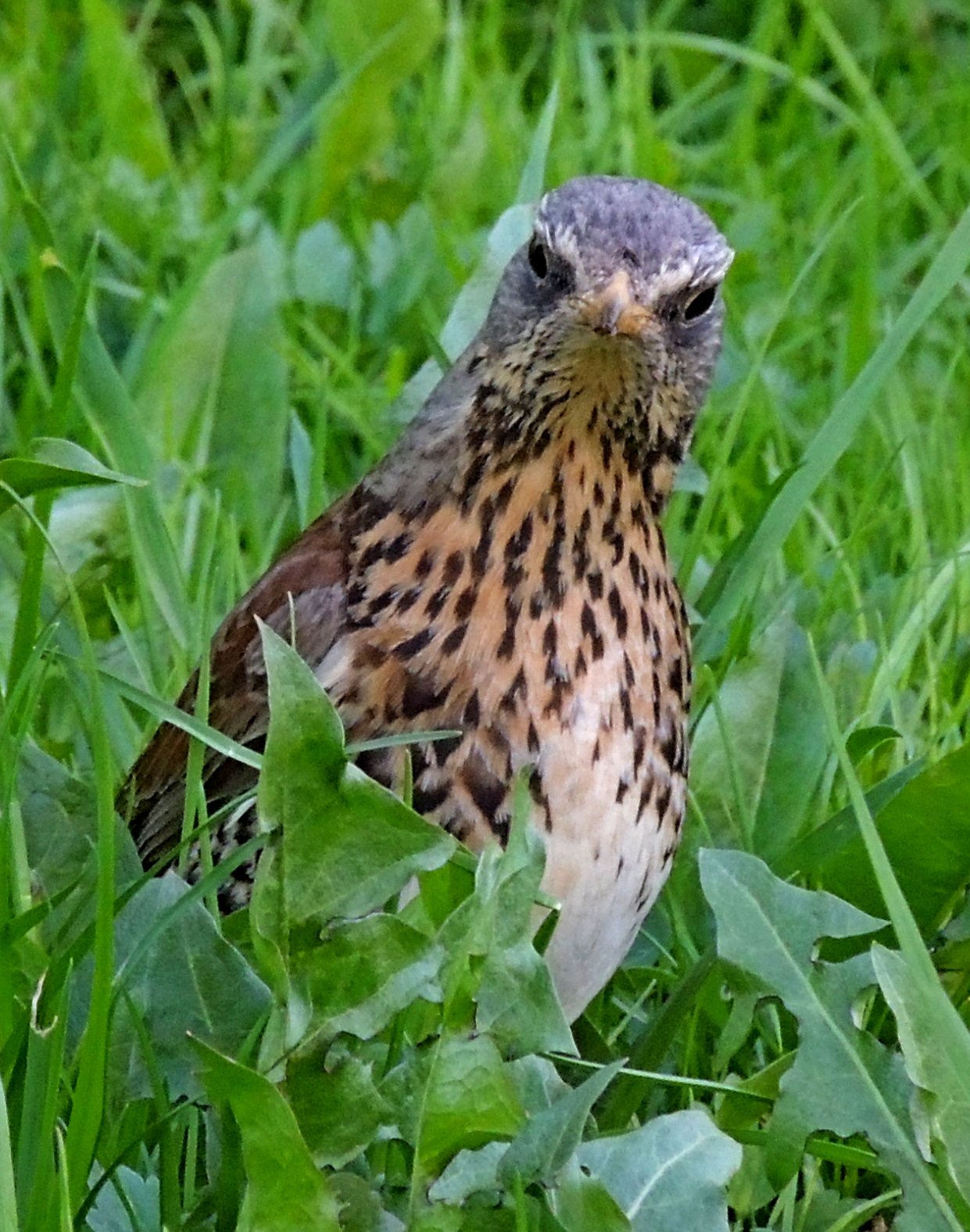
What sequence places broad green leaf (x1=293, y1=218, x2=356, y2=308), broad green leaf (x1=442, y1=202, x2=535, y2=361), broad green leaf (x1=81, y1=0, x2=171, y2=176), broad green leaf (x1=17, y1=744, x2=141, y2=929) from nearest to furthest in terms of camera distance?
broad green leaf (x1=17, y1=744, x2=141, y2=929)
broad green leaf (x1=442, y1=202, x2=535, y2=361)
broad green leaf (x1=293, y1=218, x2=356, y2=308)
broad green leaf (x1=81, y1=0, x2=171, y2=176)

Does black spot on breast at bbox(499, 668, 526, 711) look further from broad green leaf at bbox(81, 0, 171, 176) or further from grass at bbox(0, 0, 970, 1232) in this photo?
broad green leaf at bbox(81, 0, 171, 176)

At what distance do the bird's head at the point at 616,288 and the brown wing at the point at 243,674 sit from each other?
0.30 meters

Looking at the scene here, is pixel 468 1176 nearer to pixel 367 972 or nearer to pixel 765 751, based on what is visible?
pixel 367 972

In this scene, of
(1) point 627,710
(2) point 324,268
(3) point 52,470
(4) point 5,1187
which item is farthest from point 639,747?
(2) point 324,268

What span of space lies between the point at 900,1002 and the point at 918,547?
4.89 ft

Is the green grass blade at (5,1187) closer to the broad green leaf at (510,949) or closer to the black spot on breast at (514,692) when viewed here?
the broad green leaf at (510,949)

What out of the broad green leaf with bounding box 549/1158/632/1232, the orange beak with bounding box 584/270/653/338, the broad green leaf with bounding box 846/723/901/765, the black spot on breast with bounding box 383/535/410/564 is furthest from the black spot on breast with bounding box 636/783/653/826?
the broad green leaf with bounding box 549/1158/632/1232

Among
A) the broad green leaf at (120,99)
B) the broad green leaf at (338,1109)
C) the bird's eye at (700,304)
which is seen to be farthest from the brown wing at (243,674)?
the broad green leaf at (120,99)

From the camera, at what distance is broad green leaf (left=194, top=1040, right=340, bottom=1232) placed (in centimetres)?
166

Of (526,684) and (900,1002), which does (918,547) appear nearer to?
(526,684)

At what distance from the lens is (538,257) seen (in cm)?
244

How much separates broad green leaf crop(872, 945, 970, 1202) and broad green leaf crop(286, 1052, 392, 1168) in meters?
0.43

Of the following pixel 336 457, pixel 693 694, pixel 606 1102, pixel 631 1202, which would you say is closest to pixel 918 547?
pixel 693 694

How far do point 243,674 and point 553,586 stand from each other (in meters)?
0.40
